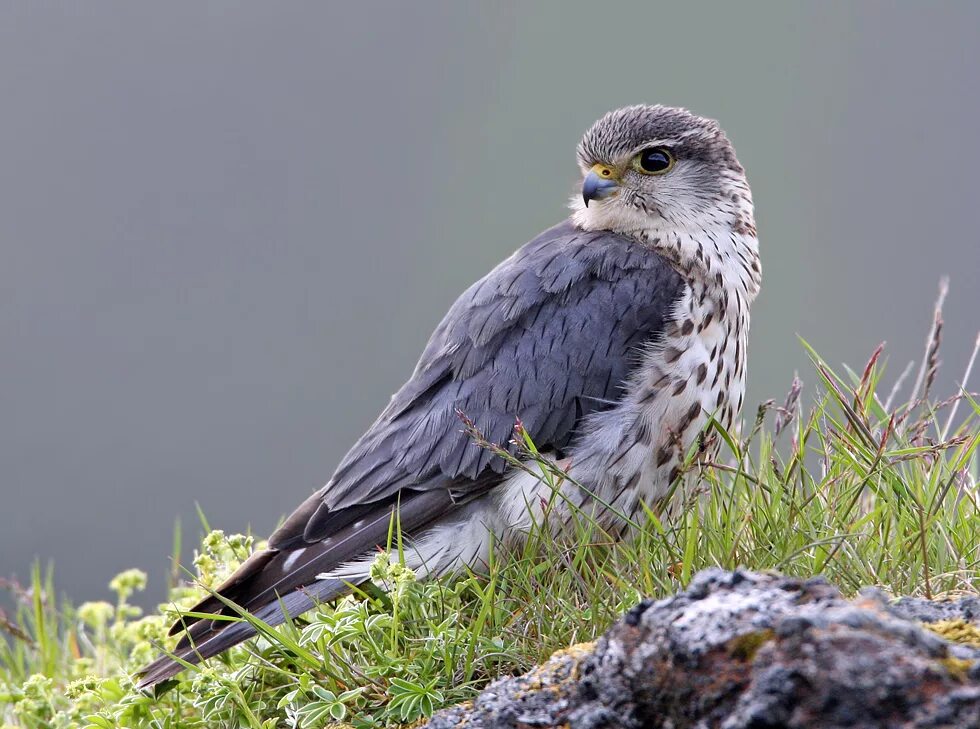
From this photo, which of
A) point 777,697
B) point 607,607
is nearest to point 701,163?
point 607,607

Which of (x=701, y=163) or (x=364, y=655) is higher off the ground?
(x=701, y=163)

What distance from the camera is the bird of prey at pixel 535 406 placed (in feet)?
11.3

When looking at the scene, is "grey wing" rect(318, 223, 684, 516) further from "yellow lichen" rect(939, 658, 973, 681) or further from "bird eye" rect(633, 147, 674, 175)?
"yellow lichen" rect(939, 658, 973, 681)

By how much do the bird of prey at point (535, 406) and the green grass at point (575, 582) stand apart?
20 centimetres

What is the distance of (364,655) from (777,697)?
1.34 metres

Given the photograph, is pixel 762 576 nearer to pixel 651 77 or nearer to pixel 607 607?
pixel 607 607

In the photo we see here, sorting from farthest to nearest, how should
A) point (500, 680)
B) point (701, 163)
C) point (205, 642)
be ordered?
point (701, 163) < point (205, 642) < point (500, 680)

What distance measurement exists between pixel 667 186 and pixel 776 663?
272 cm

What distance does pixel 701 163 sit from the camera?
13.9ft

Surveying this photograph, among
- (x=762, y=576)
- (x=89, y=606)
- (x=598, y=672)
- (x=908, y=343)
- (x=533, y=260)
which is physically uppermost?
(x=533, y=260)

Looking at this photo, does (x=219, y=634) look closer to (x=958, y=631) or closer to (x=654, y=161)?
(x=958, y=631)

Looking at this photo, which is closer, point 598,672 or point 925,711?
point 925,711

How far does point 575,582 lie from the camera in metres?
2.77

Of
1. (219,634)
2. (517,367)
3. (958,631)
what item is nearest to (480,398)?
(517,367)
